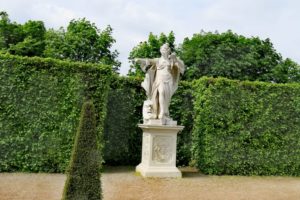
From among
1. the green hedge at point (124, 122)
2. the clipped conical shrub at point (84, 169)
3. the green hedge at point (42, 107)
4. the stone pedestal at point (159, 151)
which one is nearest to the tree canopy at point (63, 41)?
the green hedge at point (124, 122)

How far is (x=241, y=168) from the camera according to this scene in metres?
10.6

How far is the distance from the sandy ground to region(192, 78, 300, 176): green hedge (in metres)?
0.64

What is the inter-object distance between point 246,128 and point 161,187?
3.86 m

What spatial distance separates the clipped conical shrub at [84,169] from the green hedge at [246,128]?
239 inches

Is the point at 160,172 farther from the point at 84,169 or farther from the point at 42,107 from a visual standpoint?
the point at 84,169

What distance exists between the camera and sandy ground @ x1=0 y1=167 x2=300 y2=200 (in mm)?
7012

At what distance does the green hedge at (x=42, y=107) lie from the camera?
30.5 feet

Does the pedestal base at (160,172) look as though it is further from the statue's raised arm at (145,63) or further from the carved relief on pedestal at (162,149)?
the statue's raised arm at (145,63)

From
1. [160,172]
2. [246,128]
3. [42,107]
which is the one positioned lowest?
[160,172]

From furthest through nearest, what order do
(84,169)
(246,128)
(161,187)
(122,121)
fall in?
(122,121) → (246,128) → (161,187) → (84,169)

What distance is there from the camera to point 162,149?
948 cm

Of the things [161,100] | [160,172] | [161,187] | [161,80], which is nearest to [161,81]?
[161,80]

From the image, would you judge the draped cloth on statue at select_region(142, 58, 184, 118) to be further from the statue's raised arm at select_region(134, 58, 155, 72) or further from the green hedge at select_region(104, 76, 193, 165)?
the green hedge at select_region(104, 76, 193, 165)

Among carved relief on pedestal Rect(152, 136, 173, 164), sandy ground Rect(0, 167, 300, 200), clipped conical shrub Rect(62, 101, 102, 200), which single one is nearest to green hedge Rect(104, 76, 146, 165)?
sandy ground Rect(0, 167, 300, 200)
